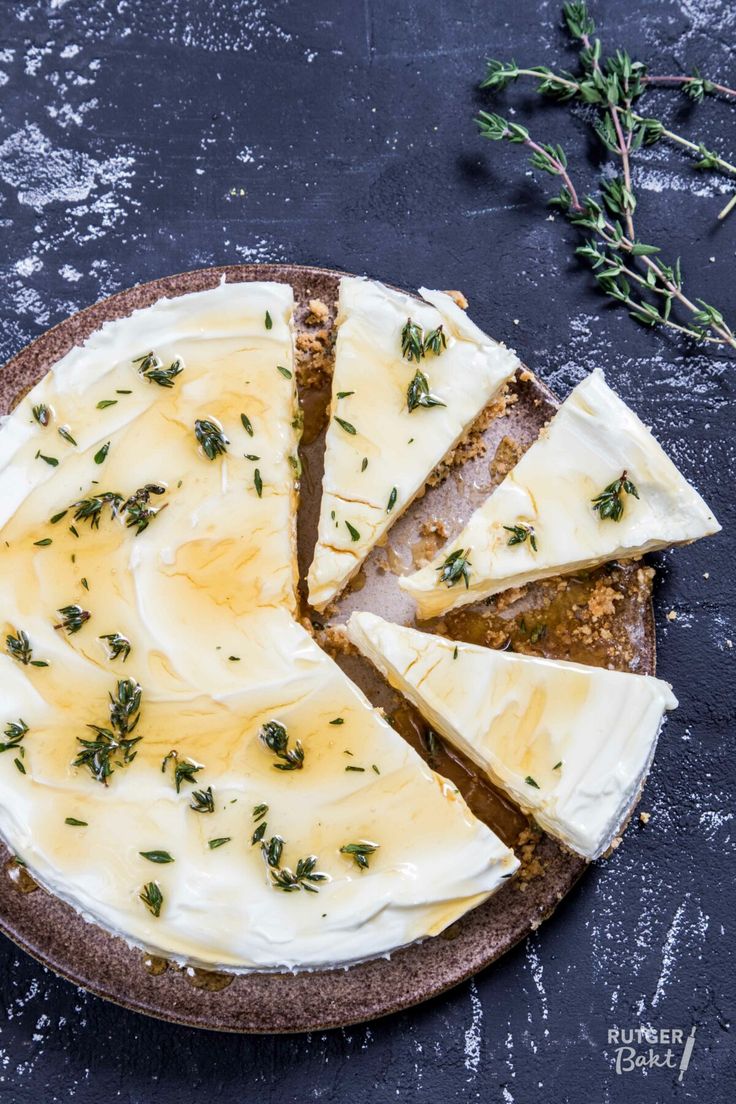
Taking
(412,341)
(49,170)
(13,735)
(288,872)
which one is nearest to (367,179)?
(412,341)

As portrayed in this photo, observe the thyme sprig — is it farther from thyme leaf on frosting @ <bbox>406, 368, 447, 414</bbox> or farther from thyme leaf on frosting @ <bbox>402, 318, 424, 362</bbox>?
thyme leaf on frosting @ <bbox>402, 318, 424, 362</bbox>

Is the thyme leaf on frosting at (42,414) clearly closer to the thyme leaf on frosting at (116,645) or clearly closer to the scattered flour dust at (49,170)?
the thyme leaf on frosting at (116,645)

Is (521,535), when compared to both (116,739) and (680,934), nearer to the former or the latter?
(116,739)

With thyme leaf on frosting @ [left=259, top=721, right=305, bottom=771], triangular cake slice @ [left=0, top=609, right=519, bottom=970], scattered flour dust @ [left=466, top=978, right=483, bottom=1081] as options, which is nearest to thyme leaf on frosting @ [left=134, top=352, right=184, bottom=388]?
triangular cake slice @ [left=0, top=609, right=519, bottom=970]

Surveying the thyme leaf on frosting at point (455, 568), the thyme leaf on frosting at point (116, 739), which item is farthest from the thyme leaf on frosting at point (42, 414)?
the thyme leaf on frosting at point (455, 568)

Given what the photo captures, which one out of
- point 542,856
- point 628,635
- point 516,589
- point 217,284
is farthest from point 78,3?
point 542,856

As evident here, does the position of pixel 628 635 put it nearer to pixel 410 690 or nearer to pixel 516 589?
pixel 516 589
